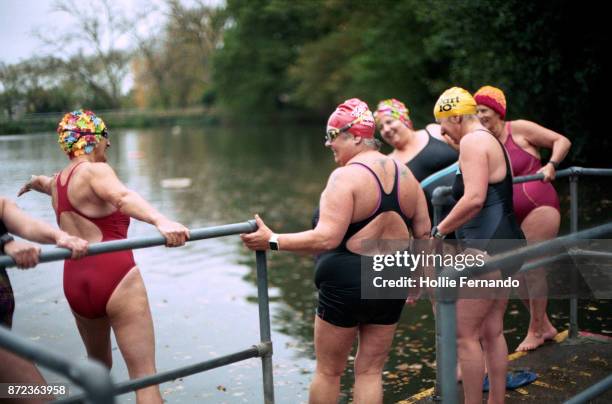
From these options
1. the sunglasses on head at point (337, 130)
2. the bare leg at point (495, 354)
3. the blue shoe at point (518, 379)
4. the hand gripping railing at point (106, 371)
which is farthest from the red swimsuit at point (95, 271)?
the blue shoe at point (518, 379)

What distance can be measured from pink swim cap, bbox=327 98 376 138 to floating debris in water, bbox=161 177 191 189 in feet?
58.5

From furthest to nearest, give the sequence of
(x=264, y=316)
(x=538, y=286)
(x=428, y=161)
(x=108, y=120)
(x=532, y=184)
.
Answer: (x=108, y=120), (x=538, y=286), (x=428, y=161), (x=532, y=184), (x=264, y=316)

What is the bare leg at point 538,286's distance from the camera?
4.94m

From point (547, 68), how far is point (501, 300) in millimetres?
7160

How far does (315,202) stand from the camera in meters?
16.8

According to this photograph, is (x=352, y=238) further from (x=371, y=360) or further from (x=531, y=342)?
(x=531, y=342)

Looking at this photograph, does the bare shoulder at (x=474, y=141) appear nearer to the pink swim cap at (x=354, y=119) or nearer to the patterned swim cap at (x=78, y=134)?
the pink swim cap at (x=354, y=119)

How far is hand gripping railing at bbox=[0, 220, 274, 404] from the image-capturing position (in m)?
1.47

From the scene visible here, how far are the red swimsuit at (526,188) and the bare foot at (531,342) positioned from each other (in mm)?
855

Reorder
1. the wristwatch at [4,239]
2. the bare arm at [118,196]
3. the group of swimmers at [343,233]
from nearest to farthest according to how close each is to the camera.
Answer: the wristwatch at [4,239], the bare arm at [118,196], the group of swimmers at [343,233]

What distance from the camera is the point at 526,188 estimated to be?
4.91 m

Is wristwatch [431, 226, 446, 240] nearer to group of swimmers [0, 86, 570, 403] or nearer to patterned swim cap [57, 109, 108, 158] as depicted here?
group of swimmers [0, 86, 570, 403]

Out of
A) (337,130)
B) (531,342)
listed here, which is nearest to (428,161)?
(531,342)

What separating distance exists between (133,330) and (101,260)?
38 centimetres
